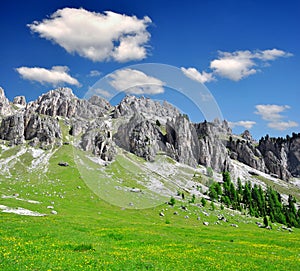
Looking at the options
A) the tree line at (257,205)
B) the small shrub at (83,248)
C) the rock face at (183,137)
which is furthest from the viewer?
the tree line at (257,205)

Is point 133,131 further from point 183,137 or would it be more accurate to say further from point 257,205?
point 257,205

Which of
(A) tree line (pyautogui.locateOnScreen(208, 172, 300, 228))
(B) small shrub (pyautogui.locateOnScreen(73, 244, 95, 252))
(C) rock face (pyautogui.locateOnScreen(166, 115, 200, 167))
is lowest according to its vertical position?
(A) tree line (pyautogui.locateOnScreen(208, 172, 300, 228))

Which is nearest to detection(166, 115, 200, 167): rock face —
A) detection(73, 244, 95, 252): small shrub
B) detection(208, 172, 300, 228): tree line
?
detection(73, 244, 95, 252): small shrub

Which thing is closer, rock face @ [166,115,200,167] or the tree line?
rock face @ [166,115,200,167]

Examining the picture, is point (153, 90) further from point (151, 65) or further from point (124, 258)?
→ point (124, 258)

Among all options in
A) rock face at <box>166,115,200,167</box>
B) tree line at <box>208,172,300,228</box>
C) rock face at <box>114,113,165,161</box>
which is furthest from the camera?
tree line at <box>208,172,300,228</box>

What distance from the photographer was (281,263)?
22.6 meters

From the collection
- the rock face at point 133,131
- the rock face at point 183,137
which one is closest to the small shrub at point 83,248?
the rock face at point 183,137

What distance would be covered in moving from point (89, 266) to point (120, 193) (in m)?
33.3

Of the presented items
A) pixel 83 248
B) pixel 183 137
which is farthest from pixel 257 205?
pixel 83 248

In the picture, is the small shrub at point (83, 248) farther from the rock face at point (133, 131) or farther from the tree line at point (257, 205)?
the tree line at point (257, 205)

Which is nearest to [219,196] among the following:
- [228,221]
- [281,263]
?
[228,221]

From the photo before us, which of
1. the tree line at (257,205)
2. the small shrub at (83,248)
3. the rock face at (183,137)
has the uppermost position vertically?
the rock face at (183,137)

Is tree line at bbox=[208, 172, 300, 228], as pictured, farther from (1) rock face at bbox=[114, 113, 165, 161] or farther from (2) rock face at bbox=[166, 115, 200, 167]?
(2) rock face at bbox=[166, 115, 200, 167]
